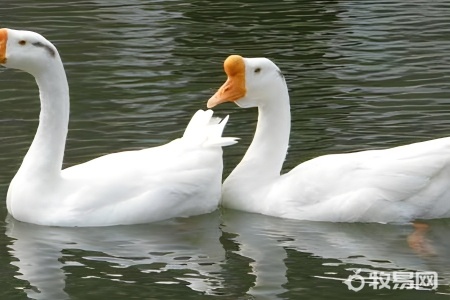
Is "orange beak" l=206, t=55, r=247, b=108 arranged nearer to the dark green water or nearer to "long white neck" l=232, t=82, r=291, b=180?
"long white neck" l=232, t=82, r=291, b=180

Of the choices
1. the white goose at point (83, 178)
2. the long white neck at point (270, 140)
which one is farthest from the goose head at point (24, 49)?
the long white neck at point (270, 140)

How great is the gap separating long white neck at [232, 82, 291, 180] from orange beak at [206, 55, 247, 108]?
0.23m

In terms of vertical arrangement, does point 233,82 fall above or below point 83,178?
above

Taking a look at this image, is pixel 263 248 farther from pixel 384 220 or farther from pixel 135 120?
pixel 135 120

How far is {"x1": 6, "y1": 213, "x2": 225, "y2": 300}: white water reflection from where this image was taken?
9336mm

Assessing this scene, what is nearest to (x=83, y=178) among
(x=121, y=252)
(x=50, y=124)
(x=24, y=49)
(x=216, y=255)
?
(x=50, y=124)

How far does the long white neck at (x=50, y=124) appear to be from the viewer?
1043cm

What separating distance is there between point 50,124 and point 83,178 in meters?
0.48

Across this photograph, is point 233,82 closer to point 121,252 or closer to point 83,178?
point 83,178

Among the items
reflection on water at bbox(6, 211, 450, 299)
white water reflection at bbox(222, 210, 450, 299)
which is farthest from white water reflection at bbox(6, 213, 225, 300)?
white water reflection at bbox(222, 210, 450, 299)

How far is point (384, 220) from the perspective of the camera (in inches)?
411

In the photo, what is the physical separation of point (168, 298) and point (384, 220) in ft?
7.16

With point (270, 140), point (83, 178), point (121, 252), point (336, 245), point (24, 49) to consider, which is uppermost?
point (24, 49)

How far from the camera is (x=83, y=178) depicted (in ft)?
34.4
